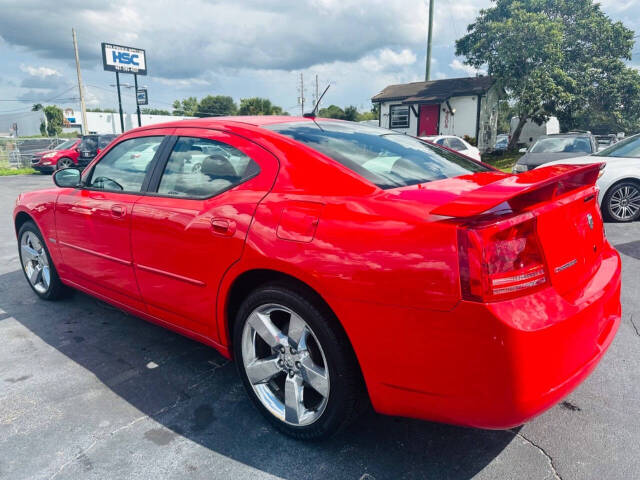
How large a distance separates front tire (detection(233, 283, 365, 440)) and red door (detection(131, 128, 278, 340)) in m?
0.28

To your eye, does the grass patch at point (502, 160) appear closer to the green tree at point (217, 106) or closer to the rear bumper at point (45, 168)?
the rear bumper at point (45, 168)

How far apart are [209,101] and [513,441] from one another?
96.5 meters

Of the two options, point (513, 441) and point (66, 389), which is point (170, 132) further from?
point (513, 441)

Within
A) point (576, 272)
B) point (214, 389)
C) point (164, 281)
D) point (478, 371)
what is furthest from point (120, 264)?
point (576, 272)

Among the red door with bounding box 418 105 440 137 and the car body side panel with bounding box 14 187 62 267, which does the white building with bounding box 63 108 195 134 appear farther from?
the car body side panel with bounding box 14 187 62 267

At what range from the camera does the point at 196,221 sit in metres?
2.52

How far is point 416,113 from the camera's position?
99.2 feet

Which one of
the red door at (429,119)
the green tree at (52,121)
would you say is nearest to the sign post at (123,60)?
the red door at (429,119)

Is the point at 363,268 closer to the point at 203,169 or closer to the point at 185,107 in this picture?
the point at 203,169

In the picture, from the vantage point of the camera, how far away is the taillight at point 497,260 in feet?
5.40

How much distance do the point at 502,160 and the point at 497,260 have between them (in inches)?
944

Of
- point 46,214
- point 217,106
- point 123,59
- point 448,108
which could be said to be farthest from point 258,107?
point 46,214

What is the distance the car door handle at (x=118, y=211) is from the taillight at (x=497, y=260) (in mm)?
2221

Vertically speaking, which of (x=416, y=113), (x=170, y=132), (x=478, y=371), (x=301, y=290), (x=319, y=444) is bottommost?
(x=319, y=444)
